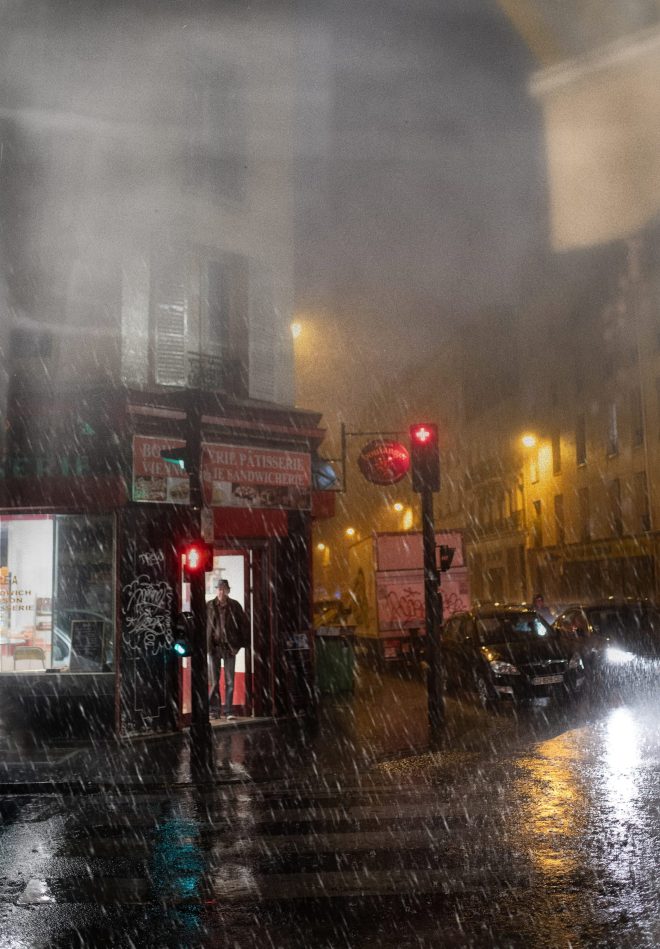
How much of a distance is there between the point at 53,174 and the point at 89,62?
2.01 meters

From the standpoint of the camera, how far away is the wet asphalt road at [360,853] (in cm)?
494

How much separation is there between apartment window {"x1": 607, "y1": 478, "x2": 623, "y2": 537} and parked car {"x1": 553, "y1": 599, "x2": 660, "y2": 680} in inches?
752

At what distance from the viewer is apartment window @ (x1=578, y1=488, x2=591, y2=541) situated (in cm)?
3984

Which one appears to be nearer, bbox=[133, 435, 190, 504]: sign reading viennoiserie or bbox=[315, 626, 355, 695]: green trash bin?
bbox=[133, 435, 190, 504]: sign reading viennoiserie

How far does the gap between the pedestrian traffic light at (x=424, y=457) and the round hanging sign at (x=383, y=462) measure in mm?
5110

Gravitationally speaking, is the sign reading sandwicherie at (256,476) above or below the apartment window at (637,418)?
below

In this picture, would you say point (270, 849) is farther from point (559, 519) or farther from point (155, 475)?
point (559, 519)

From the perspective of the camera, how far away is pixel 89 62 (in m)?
14.8

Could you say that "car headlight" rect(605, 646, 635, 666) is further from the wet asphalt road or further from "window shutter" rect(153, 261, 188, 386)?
"window shutter" rect(153, 261, 188, 386)

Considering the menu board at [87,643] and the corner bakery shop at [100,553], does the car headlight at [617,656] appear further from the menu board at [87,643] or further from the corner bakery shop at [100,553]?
the menu board at [87,643]

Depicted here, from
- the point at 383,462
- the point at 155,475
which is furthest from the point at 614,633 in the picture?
the point at 155,475

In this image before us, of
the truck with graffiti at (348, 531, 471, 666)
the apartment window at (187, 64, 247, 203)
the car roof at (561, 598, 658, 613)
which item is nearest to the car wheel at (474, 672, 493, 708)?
the car roof at (561, 598, 658, 613)

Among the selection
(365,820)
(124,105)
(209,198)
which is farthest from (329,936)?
(124,105)

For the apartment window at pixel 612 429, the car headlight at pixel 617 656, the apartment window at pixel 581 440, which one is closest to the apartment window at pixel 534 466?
the apartment window at pixel 581 440
